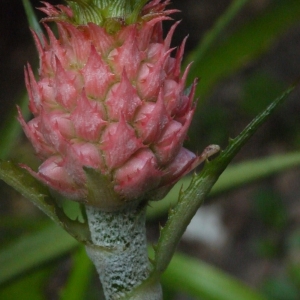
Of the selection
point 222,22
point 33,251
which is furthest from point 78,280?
point 222,22

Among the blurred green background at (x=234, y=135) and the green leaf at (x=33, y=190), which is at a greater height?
the green leaf at (x=33, y=190)

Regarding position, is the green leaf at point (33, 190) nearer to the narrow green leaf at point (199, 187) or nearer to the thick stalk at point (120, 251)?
the thick stalk at point (120, 251)

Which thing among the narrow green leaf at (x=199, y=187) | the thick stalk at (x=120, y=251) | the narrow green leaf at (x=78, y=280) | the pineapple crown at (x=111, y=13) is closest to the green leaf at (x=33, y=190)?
the thick stalk at (x=120, y=251)

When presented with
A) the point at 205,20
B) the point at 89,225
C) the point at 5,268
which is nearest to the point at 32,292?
the point at 5,268

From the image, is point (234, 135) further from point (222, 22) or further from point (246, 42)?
point (222, 22)

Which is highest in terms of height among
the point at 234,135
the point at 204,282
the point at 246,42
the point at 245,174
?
the point at 246,42

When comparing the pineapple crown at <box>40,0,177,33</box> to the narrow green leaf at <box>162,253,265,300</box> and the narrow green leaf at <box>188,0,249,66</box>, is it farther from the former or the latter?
the narrow green leaf at <box>162,253,265,300</box>
